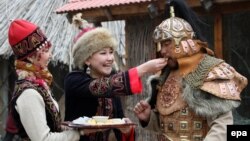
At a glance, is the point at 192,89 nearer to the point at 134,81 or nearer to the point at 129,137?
the point at 134,81

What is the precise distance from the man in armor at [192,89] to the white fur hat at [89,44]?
44 centimetres

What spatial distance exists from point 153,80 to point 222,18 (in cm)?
205

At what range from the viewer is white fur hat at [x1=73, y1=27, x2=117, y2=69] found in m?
3.78

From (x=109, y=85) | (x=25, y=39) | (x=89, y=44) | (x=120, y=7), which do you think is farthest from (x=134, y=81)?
(x=120, y=7)

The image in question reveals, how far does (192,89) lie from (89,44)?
865mm

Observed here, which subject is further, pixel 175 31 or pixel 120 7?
pixel 120 7

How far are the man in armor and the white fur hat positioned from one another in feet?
1.44

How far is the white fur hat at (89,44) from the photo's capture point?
378 cm

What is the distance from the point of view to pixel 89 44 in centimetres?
379

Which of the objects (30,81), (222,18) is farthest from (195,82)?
(222,18)

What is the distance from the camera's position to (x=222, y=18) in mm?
5574

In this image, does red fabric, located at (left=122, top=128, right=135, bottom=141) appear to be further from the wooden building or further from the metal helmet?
the wooden building

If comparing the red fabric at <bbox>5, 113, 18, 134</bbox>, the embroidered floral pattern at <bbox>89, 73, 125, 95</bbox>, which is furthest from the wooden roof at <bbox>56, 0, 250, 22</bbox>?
the red fabric at <bbox>5, 113, 18, 134</bbox>

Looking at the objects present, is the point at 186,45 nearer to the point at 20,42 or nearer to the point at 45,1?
the point at 20,42
